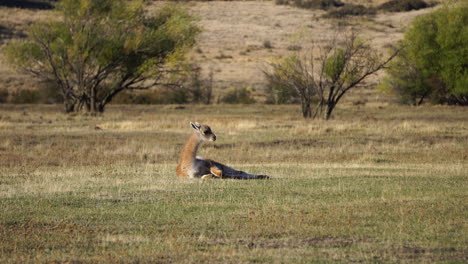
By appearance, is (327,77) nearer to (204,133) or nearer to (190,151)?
(204,133)

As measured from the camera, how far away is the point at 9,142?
2620cm

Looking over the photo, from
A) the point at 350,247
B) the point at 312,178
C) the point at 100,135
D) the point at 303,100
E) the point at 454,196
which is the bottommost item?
the point at 303,100

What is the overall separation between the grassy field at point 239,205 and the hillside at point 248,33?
41207 mm

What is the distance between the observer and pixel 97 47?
4647 cm

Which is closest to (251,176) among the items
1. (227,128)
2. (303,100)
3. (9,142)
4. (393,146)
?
(393,146)

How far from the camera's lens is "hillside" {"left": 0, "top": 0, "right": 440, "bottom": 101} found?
74.6 metres

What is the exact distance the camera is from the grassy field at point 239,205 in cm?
902

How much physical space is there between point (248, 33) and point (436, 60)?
60752 millimetres

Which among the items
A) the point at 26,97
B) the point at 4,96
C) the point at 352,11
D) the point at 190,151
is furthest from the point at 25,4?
the point at 190,151

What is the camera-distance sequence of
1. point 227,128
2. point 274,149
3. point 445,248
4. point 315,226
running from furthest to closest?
point 227,128
point 274,149
point 315,226
point 445,248

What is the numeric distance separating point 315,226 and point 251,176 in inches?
210

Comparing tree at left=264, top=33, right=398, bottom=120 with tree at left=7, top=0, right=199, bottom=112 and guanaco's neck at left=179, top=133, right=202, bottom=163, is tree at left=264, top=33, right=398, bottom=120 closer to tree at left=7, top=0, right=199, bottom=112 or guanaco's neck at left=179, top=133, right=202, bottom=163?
tree at left=7, top=0, right=199, bottom=112

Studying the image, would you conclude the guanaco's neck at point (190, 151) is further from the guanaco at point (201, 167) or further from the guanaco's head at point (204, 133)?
the guanaco's head at point (204, 133)

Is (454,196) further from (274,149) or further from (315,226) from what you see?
(274,149)
